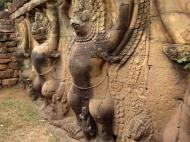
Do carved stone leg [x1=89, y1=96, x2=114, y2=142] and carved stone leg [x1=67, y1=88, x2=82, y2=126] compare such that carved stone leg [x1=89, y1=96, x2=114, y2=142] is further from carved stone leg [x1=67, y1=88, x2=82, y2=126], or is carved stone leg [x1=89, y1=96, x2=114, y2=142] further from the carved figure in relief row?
carved stone leg [x1=67, y1=88, x2=82, y2=126]

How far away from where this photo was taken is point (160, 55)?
145 inches

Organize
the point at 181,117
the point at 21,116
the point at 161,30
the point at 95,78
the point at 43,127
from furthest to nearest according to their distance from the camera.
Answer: the point at 21,116, the point at 43,127, the point at 95,78, the point at 161,30, the point at 181,117

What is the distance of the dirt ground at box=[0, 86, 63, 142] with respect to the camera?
569cm

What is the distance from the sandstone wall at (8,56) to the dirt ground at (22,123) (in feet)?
5.02

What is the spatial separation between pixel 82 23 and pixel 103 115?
1245 mm

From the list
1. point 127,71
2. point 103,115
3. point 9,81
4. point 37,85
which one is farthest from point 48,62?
point 9,81

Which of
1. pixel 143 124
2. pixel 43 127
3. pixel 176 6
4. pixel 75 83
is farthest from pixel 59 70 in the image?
pixel 176 6

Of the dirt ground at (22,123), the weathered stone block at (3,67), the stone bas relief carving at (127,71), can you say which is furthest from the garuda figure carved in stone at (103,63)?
the weathered stone block at (3,67)

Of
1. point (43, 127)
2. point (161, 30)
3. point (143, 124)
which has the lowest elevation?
point (43, 127)

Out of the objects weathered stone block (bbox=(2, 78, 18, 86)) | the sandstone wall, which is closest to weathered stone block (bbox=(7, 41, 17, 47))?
the sandstone wall

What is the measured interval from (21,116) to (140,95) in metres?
3.48

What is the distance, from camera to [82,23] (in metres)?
4.69

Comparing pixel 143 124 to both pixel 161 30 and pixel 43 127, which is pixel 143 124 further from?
pixel 43 127

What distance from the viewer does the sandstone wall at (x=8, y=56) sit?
389 inches
